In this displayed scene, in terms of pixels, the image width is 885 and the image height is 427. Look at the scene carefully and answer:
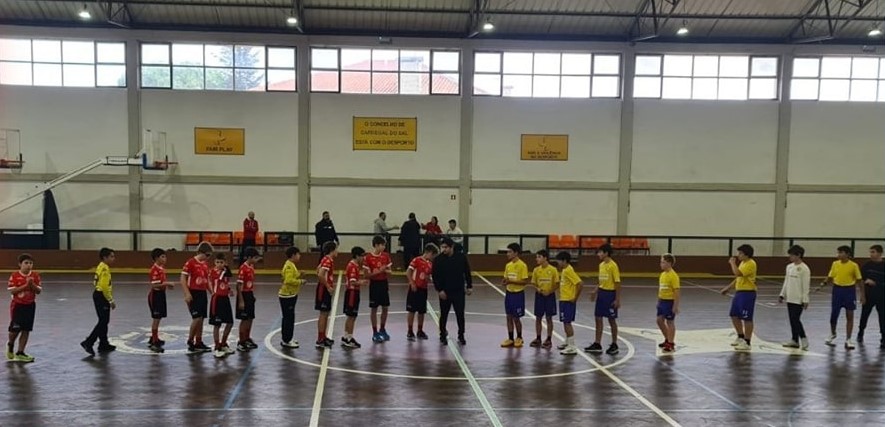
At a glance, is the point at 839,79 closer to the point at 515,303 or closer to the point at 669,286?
the point at 669,286

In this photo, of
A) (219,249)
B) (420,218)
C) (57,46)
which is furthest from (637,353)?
(57,46)

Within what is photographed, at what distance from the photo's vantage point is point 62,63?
25188mm

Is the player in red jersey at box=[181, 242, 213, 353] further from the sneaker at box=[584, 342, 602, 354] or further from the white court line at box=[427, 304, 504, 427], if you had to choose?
the sneaker at box=[584, 342, 602, 354]

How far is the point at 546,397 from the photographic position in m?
8.59

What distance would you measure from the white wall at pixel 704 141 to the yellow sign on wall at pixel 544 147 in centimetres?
305

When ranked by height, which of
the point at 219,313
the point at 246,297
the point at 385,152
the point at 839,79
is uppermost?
the point at 839,79

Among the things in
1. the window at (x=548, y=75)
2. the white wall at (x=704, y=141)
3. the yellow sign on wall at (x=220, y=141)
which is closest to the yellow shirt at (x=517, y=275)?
the window at (x=548, y=75)

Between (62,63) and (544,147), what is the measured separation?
19.6 meters

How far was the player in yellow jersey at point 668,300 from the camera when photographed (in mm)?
11125

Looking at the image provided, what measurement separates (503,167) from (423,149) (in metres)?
3.41

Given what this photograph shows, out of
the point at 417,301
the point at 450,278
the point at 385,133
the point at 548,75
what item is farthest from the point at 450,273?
the point at 548,75

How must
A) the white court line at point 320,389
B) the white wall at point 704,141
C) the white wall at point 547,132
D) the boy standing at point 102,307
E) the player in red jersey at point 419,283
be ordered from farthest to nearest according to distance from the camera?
the white wall at point 704,141
the white wall at point 547,132
the player in red jersey at point 419,283
the boy standing at point 102,307
the white court line at point 320,389

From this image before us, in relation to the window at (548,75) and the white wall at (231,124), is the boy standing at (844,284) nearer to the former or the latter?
the window at (548,75)

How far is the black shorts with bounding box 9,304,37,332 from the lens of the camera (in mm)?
9922
